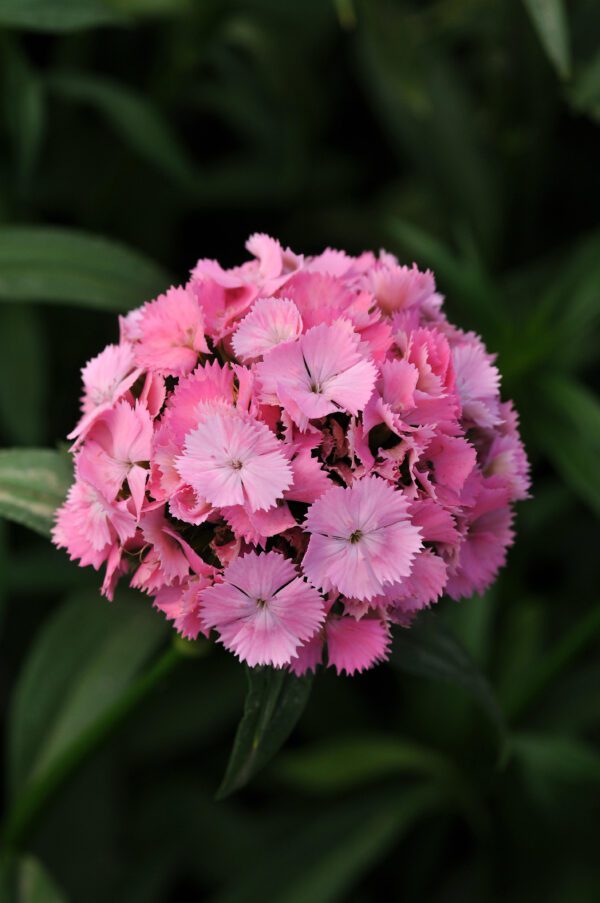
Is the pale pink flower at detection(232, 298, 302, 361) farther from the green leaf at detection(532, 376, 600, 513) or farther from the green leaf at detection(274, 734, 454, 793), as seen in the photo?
the green leaf at detection(274, 734, 454, 793)

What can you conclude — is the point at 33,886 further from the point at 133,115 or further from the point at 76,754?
the point at 133,115

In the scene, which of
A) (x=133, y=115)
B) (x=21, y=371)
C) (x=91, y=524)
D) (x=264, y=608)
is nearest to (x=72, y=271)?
(x=21, y=371)

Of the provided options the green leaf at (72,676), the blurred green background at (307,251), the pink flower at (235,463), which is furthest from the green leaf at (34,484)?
the green leaf at (72,676)

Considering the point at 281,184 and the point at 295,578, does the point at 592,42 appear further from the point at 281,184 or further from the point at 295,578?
the point at 295,578

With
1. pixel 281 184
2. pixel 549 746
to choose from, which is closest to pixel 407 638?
pixel 549 746

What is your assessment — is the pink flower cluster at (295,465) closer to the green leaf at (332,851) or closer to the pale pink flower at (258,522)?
the pale pink flower at (258,522)
